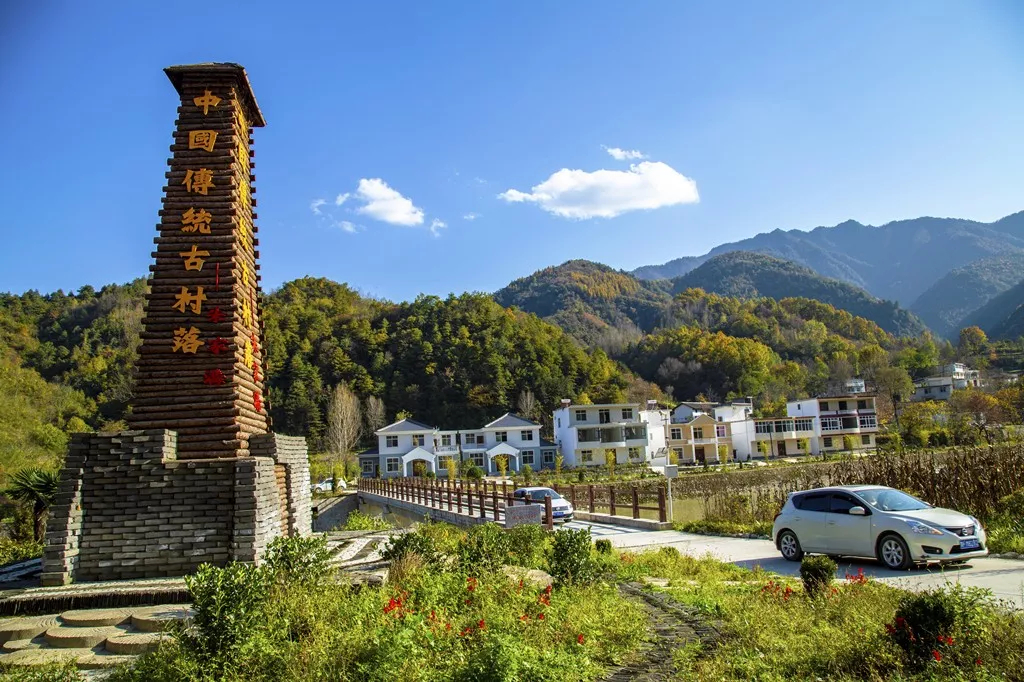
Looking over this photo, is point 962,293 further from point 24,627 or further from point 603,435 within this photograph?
point 24,627

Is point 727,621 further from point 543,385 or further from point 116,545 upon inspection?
point 543,385

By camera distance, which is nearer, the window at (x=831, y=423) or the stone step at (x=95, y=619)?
the stone step at (x=95, y=619)

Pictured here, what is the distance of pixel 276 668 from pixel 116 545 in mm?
5173

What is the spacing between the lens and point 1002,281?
190375 mm

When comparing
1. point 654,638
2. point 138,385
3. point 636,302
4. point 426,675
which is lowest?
point 654,638

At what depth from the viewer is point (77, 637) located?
6945mm

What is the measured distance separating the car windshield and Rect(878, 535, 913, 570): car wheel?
0.50m

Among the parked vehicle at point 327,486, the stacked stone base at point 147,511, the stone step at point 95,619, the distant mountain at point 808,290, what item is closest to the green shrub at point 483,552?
the stacked stone base at point 147,511

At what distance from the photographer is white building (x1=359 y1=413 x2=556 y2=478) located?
58.5 meters

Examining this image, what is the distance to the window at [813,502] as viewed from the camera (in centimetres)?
1071

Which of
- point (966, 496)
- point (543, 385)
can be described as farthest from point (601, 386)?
point (966, 496)

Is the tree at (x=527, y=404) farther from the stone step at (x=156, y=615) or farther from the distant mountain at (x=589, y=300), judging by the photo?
the stone step at (x=156, y=615)

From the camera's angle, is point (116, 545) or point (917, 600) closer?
point (917, 600)

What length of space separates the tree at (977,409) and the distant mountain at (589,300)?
188 feet
